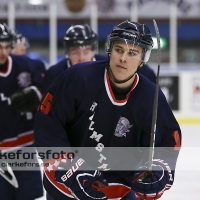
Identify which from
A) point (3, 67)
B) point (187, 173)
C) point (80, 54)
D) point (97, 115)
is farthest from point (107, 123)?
point (187, 173)

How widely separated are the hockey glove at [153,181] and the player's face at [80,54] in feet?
3.96

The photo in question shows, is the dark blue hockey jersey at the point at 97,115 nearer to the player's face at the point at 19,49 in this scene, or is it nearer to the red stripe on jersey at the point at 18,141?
the red stripe on jersey at the point at 18,141

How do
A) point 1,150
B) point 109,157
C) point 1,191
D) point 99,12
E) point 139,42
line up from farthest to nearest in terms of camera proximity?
point 99,12
point 1,150
point 1,191
point 109,157
point 139,42

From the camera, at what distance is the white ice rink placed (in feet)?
10.0

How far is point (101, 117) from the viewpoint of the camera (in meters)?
1.72

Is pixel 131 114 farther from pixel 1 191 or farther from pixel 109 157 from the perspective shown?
pixel 1 191

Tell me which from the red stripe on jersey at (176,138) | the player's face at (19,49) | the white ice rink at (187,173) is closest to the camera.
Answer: the red stripe on jersey at (176,138)

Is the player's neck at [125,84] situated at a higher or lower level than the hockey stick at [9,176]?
higher

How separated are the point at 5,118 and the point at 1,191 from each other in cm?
39

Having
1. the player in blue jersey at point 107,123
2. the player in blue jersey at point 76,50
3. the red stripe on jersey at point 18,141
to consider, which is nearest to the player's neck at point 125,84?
the player in blue jersey at point 107,123

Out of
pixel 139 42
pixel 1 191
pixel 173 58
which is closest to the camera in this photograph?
pixel 139 42

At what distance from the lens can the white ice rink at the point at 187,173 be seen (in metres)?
3.05

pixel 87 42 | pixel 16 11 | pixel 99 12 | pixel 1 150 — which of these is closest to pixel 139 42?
pixel 87 42

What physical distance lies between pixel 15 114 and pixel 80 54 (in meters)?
0.47
